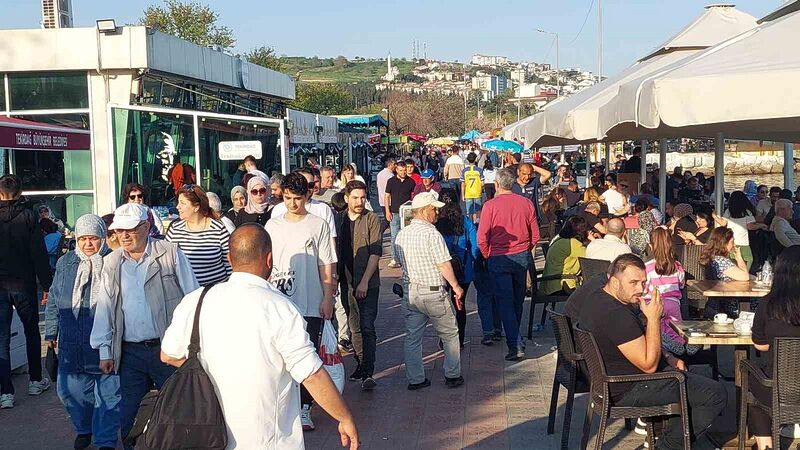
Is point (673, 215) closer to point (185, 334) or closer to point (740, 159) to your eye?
point (185, 334)

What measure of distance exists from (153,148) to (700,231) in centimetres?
829

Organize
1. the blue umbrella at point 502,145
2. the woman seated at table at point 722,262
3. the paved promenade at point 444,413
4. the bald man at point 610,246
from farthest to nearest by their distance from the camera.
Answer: the blue umbrella at point 502,145 < the bald man at point 610,246 < the woman seated at table at point 722,262 < the paved promenade at point 444,413

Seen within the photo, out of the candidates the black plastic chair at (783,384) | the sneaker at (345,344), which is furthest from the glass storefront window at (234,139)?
the black plastic chair at (783,384)

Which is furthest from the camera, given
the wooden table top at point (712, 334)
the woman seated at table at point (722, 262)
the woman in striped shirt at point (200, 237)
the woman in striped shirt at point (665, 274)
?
the woman seated at table at point (722, 262)

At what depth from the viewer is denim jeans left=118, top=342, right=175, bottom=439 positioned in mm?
5844

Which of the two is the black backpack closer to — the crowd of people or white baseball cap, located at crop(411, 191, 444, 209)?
the crowd of people

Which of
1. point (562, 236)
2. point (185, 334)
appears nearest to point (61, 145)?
point (562, 236)

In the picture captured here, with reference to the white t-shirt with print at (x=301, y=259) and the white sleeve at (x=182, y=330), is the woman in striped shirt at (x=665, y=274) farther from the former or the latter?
the white sleeve at (x=182, y=330)

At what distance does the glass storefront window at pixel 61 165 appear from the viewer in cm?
1738

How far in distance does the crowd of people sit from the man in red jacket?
0.02 metres

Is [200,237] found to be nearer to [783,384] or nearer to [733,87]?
[733,87]

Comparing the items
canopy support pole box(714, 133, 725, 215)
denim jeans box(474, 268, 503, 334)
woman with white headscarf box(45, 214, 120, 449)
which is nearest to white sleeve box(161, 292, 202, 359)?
woman with white headscarf box(45, 214, 120, 449)

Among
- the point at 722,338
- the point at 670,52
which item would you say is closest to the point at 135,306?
the point at 722,338

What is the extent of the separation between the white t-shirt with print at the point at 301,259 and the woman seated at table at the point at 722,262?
3813 mm
